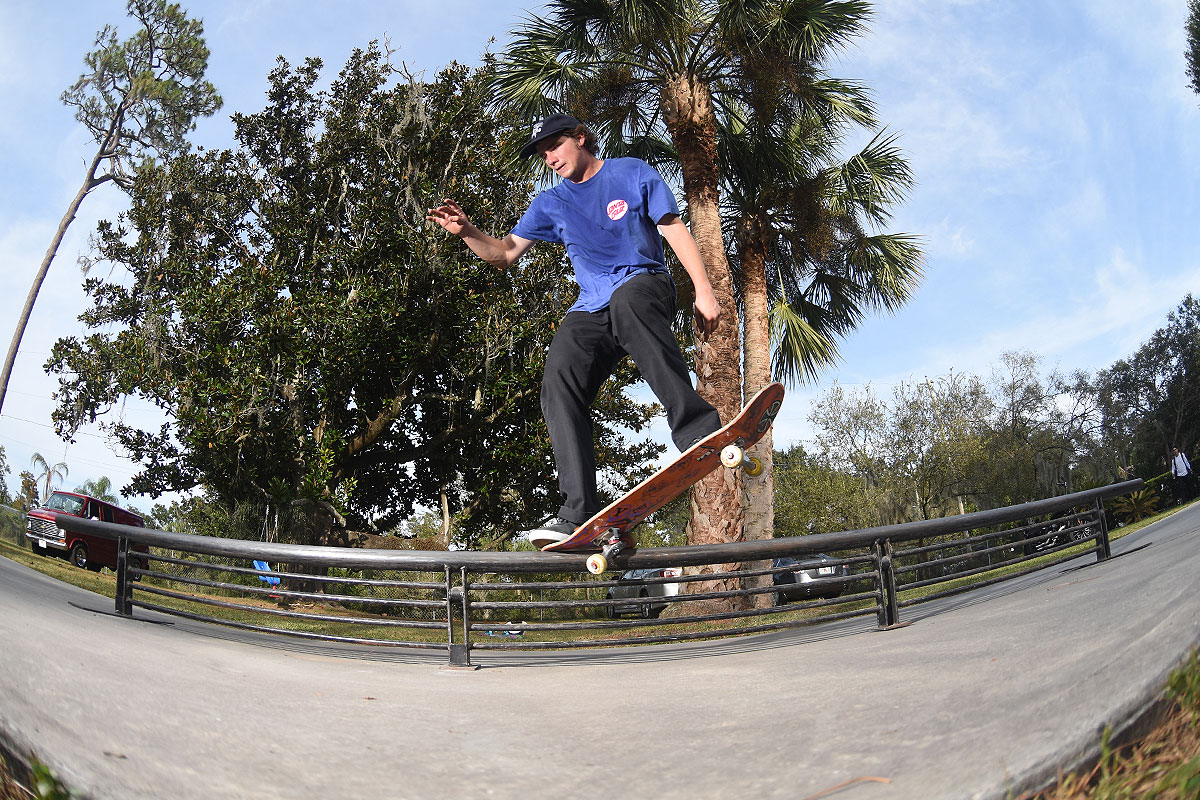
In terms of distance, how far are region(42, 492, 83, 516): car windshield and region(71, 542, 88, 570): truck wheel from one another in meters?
1.04

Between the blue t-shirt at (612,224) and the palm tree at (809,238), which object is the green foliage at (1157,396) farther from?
the blue t-shirt at (612,224)

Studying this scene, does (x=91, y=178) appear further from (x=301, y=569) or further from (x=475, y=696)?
(x=475, y=696)

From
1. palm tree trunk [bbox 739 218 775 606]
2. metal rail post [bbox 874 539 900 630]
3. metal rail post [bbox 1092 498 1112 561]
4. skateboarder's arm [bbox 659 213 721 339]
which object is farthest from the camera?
palm tree trunk [bbox 739 218 775 606]

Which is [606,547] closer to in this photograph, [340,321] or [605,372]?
[605,372]

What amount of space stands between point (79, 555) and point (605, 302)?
1726cm

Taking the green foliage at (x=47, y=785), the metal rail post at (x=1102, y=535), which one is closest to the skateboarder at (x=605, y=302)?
the green foliage at (x=47, y=785)

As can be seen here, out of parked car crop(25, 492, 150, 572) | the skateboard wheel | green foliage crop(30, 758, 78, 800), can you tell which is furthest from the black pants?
parked car crop(25, 492, 150, 572)

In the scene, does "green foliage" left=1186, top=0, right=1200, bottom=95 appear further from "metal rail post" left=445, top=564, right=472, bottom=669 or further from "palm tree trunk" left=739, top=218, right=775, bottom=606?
"metal rail post" left=445, top=564, right=472, bottom=669

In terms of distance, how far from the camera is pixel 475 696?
2127 mm

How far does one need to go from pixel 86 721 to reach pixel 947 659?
204 cm

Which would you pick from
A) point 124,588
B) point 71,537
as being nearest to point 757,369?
point 124,588

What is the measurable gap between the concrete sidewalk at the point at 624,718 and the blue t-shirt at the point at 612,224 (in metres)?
1.76

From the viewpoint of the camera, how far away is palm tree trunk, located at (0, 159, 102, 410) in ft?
70.0

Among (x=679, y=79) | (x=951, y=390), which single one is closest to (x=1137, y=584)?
(x=679, y=79)
